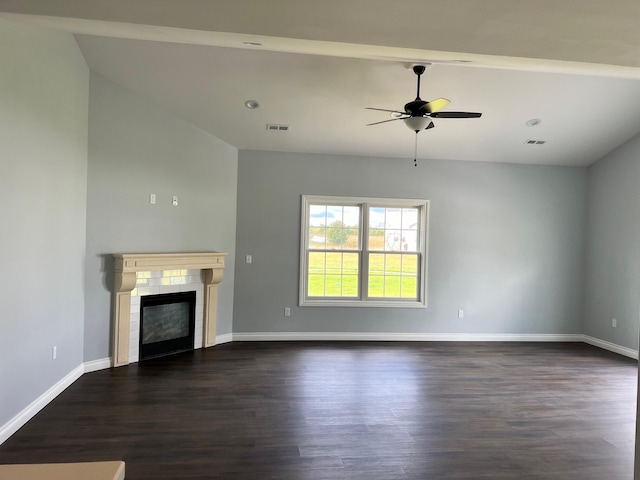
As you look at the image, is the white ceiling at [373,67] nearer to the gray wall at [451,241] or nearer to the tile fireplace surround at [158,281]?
the gray wall at [451,241]

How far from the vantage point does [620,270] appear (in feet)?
19.6

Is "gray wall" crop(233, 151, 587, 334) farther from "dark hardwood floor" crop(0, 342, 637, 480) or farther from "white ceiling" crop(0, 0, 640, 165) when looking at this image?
"dark hardwood floor" crop(0, 342, 637, 480)

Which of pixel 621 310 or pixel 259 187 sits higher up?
pixel 259 187

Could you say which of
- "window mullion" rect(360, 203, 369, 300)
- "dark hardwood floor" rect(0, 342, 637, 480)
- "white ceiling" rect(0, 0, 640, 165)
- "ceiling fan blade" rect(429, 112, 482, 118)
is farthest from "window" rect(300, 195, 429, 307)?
"ceiling fan blade" rect(429, 112, 482, 118)

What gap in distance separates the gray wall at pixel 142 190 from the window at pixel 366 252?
1.33 meters

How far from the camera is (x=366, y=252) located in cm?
637

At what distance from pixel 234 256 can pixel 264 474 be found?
3739 millimetres

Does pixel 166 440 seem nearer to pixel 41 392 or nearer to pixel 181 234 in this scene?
pixel 41 392

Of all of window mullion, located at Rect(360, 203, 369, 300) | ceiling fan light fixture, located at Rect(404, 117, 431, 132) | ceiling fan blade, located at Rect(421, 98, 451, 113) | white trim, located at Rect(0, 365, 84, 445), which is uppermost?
ceiling fan blade, located at Rect(421, 98, 451, 113)

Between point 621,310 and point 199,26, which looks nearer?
point 199,26

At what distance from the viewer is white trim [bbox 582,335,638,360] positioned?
5.70m

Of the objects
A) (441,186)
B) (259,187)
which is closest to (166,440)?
(259,187)

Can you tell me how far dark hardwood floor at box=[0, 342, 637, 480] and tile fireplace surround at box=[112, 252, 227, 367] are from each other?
36cm

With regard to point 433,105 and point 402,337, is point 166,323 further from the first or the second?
point 433,105
